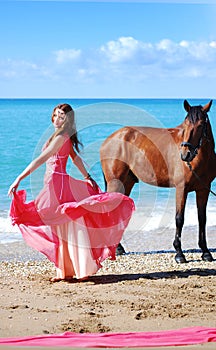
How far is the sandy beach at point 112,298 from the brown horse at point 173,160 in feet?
2.17

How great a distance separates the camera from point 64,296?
549cm

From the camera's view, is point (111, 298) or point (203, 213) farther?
point (203, 213)

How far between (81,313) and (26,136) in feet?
106

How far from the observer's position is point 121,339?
14.0 feet

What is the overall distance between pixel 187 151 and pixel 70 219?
1.43 metres

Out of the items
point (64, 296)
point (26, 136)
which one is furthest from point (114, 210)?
point (26, 136)

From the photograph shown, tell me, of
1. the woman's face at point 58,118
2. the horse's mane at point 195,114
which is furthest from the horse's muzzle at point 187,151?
the woman's face at point 58,118

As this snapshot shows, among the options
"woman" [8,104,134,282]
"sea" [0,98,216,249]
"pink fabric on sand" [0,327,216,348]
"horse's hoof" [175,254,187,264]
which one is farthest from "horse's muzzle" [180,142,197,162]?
"pink fabric on sand" [0,327,216,348]

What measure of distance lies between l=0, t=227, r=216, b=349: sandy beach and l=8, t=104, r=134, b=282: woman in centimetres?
28

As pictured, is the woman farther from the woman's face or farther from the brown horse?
the brown horse

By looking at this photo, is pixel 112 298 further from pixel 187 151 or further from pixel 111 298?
pixel 187 151

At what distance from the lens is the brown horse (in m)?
6.62

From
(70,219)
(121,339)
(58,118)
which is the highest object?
(58,118)

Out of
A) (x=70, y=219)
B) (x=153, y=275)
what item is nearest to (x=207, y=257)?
(x=153, y=275)
